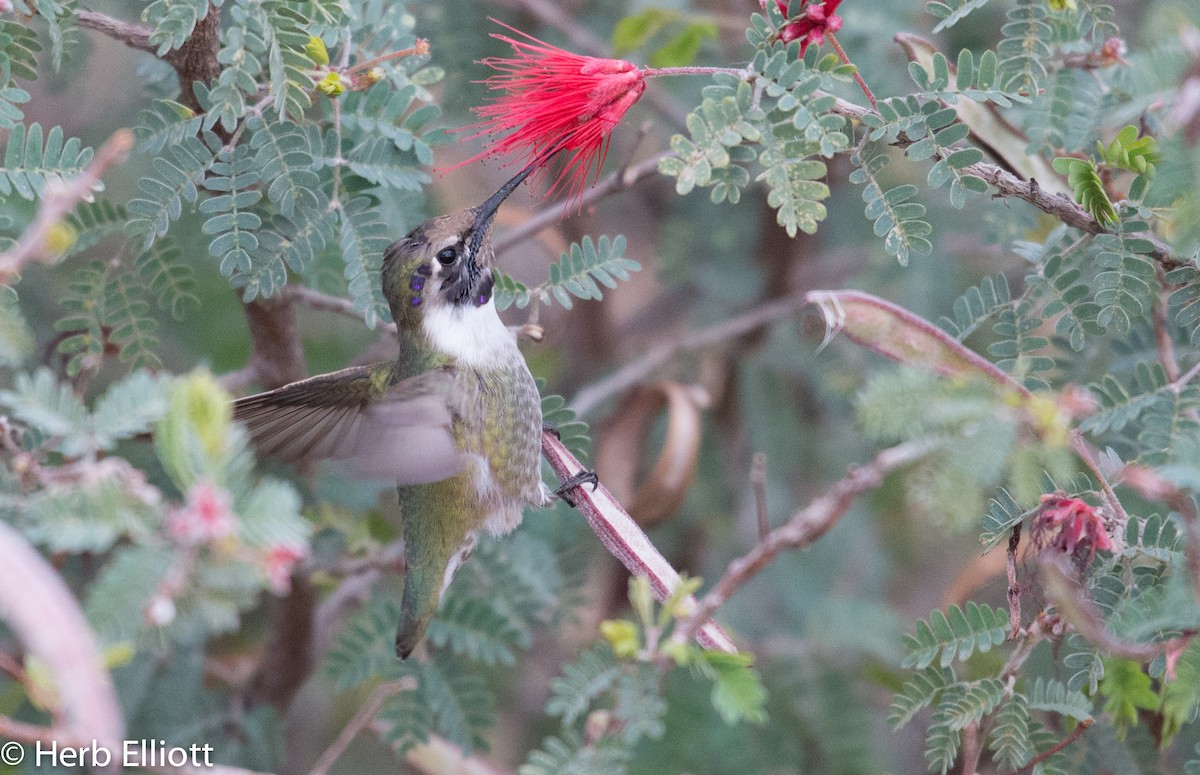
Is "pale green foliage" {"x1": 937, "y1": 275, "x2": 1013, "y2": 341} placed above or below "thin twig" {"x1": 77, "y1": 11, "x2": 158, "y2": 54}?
below

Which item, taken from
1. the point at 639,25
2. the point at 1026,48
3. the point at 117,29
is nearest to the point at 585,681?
the point at 1026,48

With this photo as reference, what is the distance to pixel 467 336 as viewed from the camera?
7.22ft

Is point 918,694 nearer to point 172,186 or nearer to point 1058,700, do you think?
point 1058,700

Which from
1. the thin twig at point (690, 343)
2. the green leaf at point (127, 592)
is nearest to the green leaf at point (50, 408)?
the green leaf at point (127, 592)

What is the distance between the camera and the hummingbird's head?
2.10 m

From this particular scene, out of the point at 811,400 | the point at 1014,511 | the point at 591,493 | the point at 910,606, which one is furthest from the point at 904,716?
the point at 910,606

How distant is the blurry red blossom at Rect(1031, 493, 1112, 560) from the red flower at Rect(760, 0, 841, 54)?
0.76m

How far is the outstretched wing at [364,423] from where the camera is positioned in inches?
72.9

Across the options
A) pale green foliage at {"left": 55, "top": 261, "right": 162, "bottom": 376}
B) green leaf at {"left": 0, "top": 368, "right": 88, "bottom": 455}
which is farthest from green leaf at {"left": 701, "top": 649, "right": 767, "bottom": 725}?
pale green foliage at {"left": 55, "top": 261, "right": 162, "bottom": 376}

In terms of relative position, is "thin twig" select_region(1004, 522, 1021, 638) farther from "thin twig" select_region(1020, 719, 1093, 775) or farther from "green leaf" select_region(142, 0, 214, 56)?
"green leaf" select_region(142, 0, 214, 56)

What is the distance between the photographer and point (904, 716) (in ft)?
5.42

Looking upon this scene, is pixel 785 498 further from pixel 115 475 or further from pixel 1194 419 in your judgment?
pixel 115 475

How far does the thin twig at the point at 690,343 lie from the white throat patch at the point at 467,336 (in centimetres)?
78

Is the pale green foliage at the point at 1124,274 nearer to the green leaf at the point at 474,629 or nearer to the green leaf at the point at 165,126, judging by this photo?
the green leaf at the point at 474,629
